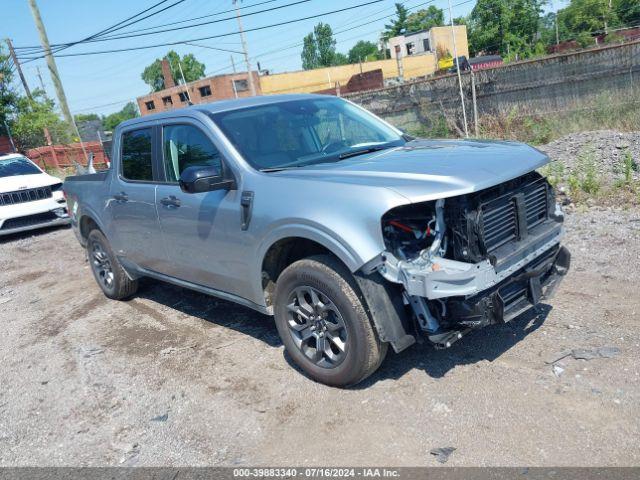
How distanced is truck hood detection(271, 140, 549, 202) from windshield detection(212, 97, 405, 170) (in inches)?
10.4

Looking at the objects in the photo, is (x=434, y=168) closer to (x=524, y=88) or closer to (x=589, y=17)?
(x=524, y=88)

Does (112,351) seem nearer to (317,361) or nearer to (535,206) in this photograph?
(317,361)

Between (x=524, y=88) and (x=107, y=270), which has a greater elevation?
(x=524, y=88)

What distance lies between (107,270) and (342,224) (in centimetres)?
402

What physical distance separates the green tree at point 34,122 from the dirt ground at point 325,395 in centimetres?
2379

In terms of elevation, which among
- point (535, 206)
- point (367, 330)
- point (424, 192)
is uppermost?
point (424, 192)

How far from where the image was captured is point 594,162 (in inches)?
326

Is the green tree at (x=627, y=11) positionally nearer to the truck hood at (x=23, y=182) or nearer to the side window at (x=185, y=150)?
the truck hood at (x=23, y=182)

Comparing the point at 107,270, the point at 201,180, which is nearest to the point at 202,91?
the point at 107,270

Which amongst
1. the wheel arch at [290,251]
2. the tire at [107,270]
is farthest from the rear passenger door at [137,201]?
the wheel arch at [290,251]

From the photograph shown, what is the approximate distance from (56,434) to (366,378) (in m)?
2.17

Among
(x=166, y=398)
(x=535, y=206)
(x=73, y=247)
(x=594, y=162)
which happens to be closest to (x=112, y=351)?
(x=166, y=398)

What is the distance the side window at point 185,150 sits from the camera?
14.4 ft

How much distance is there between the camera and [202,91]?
57875mm
